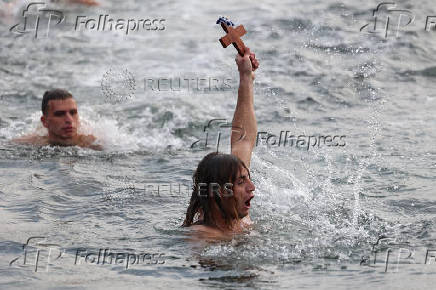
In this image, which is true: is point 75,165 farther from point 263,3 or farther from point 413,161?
point 263,3

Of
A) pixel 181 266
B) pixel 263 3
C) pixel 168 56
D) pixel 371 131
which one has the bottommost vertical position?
pixel 181 266

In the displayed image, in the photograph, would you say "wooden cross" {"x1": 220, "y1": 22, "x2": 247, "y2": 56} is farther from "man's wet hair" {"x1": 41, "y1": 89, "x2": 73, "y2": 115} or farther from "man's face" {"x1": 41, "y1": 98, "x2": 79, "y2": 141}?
"man's wet hair" {"x1": 41, "y1": 89, "x2": 73, "y2": 115}

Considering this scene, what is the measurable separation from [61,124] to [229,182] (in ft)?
18.8

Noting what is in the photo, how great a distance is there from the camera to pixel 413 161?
11.4 m

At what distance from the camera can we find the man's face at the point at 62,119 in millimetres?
13195

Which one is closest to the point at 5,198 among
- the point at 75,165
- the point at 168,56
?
the point at 75,165

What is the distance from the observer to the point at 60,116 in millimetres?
13250

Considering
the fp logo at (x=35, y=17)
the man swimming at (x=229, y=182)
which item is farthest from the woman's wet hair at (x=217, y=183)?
the fp logo at (x=35, y=17)

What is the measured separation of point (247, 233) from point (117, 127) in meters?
5.68
